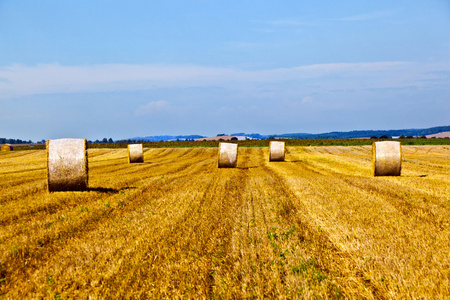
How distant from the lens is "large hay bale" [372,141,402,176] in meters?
18.4

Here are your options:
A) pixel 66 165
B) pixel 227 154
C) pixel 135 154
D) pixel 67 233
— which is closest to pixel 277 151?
pixel 227 154

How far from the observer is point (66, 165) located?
1291cm

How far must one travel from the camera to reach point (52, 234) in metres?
7.63

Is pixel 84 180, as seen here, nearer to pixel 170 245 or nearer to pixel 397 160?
pixel 170 245

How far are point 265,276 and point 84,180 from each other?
9872 mm

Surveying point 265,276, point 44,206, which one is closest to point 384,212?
point 265,276

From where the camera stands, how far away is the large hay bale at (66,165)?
42.0ft

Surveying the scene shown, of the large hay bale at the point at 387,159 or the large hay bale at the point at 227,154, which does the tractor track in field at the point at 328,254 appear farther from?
the large hay bale at the point at 227,154

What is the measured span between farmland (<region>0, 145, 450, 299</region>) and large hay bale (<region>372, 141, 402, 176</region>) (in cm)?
636

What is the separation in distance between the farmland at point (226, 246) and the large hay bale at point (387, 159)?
250 inches

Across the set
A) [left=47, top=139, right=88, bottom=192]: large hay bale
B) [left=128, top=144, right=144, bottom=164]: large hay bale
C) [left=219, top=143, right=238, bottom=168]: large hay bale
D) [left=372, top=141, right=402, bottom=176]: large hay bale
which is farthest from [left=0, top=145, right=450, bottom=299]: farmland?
[left=128, top=144, right=144, bottom=164]: large hay bale

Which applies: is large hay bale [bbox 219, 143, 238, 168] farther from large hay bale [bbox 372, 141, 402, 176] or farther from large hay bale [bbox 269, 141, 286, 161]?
large hay bale [bbox 372, 141, 402, 176]

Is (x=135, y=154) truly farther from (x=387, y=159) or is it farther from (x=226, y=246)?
(x=226, y=246)

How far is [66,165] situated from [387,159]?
15.7m
